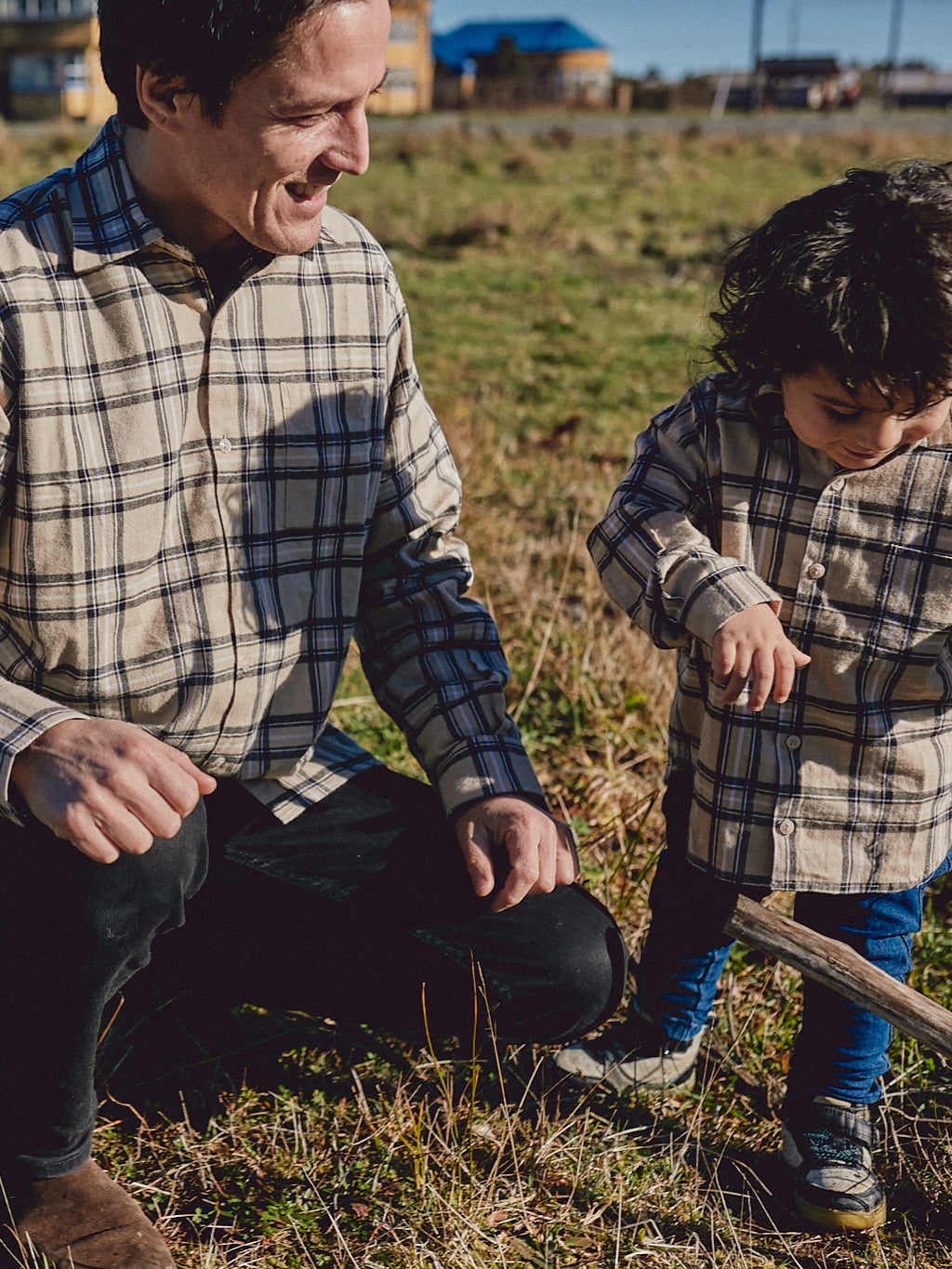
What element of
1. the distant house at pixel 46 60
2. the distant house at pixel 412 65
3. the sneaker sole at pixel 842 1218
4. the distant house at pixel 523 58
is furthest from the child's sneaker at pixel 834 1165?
the distant house at pixel 523 58

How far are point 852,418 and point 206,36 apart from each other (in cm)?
112

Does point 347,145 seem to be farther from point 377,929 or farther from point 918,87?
point 918,87

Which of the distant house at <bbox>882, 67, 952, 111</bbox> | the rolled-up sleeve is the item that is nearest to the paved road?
the distant house at <bbox>882, 67, 952, 111</bbox>

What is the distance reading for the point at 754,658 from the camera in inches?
76.7

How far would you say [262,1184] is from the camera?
2.05m

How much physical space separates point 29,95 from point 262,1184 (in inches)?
1929

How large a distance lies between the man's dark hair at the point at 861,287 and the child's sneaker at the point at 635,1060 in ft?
4.05

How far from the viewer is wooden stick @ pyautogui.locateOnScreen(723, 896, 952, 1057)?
1.87 metres

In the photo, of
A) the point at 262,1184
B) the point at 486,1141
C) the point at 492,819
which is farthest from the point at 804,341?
the point at 262,1184

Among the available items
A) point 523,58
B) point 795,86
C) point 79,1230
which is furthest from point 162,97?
point 795,86

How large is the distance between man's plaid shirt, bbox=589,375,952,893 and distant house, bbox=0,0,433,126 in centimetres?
4380

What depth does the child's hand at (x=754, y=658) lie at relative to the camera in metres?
1.94

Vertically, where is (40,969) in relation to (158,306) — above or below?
below

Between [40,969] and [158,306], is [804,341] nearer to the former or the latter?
[158,306]
